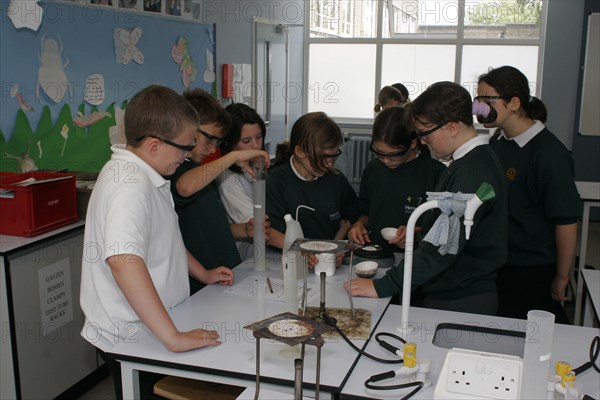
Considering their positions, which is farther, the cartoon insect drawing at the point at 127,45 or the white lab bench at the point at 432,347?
the cartoon insect drawing at the point at 127,45

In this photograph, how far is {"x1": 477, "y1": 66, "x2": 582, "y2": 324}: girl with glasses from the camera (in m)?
2.37

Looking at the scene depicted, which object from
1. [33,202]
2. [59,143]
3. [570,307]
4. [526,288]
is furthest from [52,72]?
[570,307]

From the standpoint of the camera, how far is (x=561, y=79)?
6371 millimetres

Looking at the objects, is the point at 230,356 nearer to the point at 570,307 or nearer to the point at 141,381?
the point at 141,381

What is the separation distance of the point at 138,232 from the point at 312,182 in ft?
3.57

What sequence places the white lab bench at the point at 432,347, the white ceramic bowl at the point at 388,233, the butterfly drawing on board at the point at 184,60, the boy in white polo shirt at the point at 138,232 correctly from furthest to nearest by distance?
the butterfly drawing on board at the point at 184,60, the white ceramic bowl at the point at 388,233, the boy in white polo shirt at the point at 138,232, the white lab bench at the point at 432,347

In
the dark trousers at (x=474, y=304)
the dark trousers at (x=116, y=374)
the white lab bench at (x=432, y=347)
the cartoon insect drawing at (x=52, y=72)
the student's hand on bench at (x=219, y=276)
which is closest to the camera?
the white lab bench at (x=432, y=347)

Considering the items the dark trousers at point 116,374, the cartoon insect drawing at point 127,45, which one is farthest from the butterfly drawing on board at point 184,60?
the dark trousers at point 116,374

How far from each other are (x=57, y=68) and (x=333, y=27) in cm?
478

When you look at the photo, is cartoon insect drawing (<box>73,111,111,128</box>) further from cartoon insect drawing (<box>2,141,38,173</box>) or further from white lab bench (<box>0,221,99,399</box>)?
white lab bench (<box>0,221,99,399</box>)

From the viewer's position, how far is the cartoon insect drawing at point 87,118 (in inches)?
126

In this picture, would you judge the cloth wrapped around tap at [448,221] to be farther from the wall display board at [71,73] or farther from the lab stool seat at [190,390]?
the wall display board at [71,73]

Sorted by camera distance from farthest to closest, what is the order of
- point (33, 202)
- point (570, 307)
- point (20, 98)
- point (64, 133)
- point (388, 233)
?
1. point (570, 307)
2. point (64, 133)
3. point (20, 98)
4. point (33, 202)
5. point (388, 233)

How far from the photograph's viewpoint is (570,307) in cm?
402
